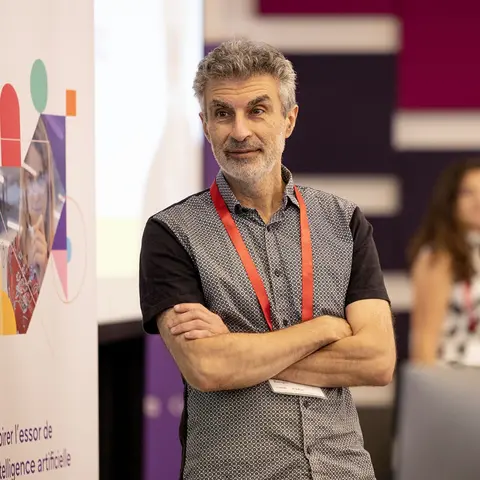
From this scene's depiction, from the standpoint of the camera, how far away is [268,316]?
2.52 m

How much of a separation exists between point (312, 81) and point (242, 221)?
159 inches

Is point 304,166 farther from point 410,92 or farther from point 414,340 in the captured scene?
point 414,340

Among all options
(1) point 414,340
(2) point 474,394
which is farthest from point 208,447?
(1) point 414,340

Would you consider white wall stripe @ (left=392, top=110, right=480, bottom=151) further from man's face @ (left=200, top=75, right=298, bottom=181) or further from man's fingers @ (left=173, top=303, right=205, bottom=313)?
man's fingers @ (left=173, top=303, right=205, bottom=313)

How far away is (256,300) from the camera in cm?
251

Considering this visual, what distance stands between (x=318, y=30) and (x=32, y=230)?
3.97 metres

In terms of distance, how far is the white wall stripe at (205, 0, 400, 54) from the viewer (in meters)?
6.45

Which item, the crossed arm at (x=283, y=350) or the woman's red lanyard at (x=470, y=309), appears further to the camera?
the woman's red lanyard at (x=470, y=309)

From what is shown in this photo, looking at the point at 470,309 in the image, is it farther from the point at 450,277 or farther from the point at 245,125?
the point at 245,125

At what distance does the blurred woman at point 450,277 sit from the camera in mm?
5262

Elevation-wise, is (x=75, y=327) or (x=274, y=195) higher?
(x=274, y=195)

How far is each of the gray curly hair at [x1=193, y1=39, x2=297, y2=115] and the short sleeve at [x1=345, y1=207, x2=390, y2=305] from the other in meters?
0.36

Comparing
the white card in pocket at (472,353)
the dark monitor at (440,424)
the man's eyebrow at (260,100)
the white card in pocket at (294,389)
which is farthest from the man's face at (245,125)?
the white card in pocket at (472,353)

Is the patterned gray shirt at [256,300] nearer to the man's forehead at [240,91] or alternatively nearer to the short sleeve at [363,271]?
the short sleeve at [363,271]
